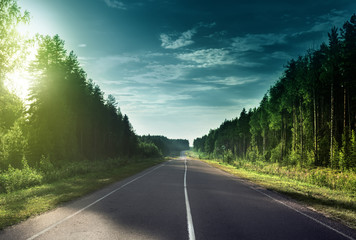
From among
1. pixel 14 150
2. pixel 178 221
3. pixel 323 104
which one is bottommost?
pixel 178 221

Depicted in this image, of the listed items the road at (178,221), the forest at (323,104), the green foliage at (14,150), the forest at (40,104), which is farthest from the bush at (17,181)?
the forest at (323,104)

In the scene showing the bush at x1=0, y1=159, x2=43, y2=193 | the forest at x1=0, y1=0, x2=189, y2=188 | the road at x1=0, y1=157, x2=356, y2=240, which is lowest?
the bush at x1=0, y1=159, x2=43, y2=193

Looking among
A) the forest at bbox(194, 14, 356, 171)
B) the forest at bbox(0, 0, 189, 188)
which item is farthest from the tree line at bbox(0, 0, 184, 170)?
the forest at bbox(194, 14, 356, 171)

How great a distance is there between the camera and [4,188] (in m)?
14.0

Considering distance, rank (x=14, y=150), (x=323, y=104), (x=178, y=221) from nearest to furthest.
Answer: (x=178, y=221), (x=14, y=150), (x=323, y=104)

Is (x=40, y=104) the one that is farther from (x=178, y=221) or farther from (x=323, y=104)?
(x=323, y=104)

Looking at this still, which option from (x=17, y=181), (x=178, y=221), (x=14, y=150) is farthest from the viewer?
(x=14, y=150)

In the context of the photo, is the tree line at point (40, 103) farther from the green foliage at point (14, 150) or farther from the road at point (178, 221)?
the road at point (178, 221)

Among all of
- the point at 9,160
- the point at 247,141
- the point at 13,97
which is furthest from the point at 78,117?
the point at 247,141

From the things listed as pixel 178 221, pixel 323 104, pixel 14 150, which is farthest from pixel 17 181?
pixel 323 104

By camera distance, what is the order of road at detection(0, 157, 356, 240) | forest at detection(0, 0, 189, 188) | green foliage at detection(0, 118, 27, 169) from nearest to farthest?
road at detection(0, 157, 356, 240)
forest at detection(0, 0, 189, 188)
green foliage at detection(0, 118, 27, 169)

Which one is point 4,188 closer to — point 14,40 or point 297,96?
point 14,40

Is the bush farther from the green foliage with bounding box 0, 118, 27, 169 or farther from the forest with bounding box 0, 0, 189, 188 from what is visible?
the green foliage with bounding box 0, 118, 27, 169

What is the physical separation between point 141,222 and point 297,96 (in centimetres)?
3778
